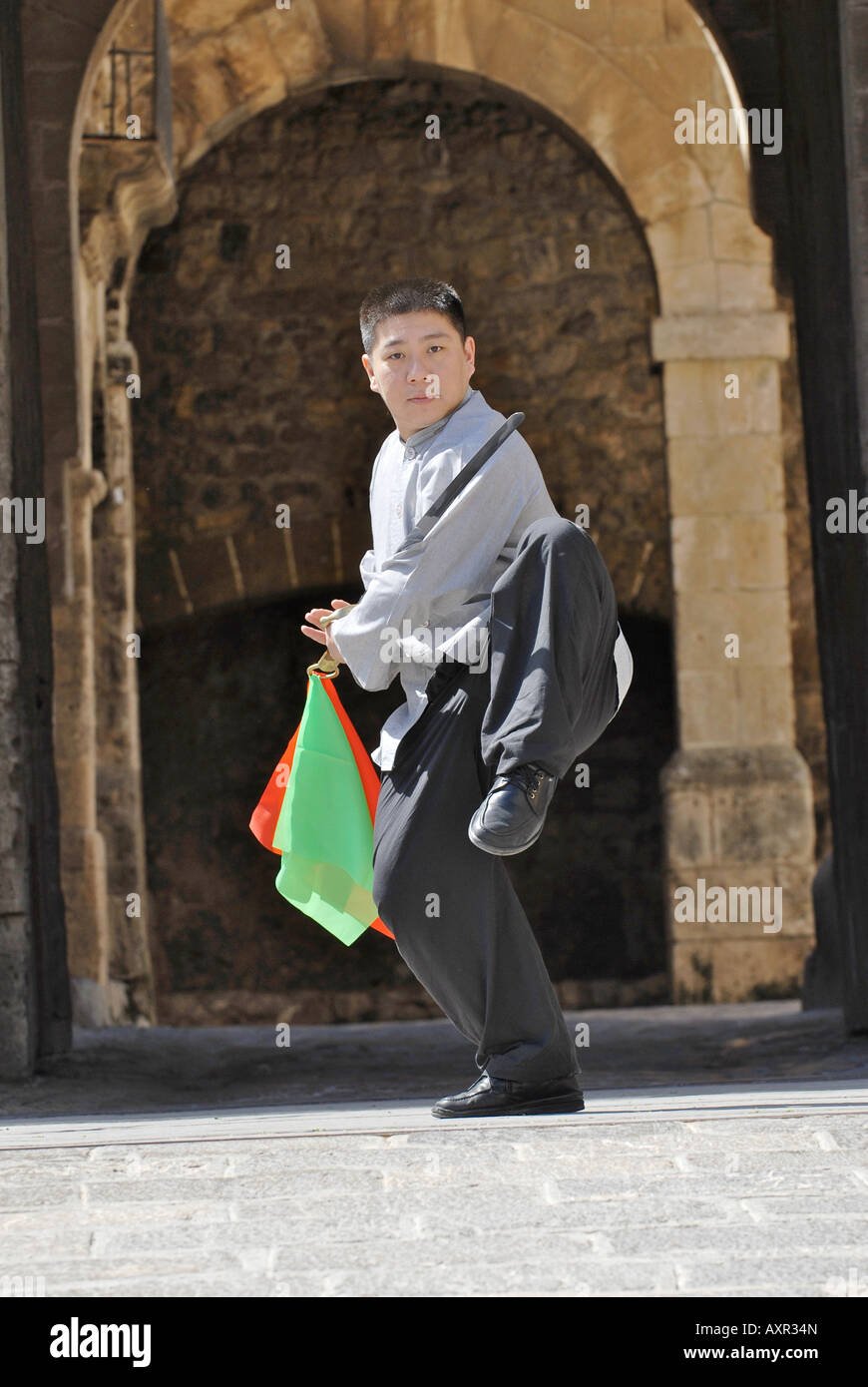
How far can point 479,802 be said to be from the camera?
312 centimetres

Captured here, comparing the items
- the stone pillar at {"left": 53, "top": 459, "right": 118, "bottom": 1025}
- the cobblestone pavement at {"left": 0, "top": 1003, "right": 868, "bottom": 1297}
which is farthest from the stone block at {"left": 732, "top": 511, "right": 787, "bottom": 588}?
the cobblestone pavement at {"left": 0, "top": 1003, "right": 868, "bottom": 1297}

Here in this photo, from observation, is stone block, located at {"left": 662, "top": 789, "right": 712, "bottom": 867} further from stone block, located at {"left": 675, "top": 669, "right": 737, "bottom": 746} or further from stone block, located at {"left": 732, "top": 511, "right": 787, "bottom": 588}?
stone block, located at {"left": 732, "top": 511, "right": 787, "bottom": 588}

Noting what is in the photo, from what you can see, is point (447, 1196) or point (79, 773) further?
point (79, 773)

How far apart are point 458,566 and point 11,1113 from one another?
179cm

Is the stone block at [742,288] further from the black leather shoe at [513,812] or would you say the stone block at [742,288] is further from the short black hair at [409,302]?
the black leather shoe at [513,812]

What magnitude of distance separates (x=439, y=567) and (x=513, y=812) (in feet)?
1.65

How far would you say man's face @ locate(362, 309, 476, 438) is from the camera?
3256 millimetres

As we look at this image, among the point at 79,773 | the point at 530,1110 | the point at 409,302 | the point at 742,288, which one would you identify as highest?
the point at 742,288

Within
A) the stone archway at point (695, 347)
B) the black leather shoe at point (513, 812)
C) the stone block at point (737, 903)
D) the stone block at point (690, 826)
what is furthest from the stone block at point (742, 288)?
the black leather shoe at point (513, 812)

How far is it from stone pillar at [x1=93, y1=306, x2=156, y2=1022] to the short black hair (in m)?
7.66

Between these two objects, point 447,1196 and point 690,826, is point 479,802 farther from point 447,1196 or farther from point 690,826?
point 690,826

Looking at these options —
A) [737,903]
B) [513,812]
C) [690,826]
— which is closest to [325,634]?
[513,812]
